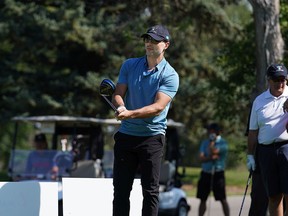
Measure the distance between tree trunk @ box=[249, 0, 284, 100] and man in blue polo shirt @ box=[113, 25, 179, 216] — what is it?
15.6 ft

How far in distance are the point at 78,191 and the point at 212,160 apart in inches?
249

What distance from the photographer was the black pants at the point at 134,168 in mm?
7641

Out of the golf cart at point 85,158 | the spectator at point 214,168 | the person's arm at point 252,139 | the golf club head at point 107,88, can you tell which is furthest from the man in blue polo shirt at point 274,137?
the golf cart at point 85,158

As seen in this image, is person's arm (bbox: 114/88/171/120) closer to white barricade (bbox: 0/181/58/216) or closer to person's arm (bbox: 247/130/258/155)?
white barricade (bbox: 0/181/58/216)

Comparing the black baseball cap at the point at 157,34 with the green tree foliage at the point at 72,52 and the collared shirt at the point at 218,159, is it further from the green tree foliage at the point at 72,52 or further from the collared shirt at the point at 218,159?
the green tree foliage at the point at 72,52

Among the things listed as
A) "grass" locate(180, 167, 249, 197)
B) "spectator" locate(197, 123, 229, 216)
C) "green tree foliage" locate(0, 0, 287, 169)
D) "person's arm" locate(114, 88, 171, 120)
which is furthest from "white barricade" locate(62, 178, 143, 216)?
"grass" locate(180, 167, 249, 197)

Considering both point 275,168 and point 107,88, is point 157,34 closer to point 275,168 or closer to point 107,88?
point 107,88

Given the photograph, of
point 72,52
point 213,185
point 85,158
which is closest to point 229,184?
point 72,52

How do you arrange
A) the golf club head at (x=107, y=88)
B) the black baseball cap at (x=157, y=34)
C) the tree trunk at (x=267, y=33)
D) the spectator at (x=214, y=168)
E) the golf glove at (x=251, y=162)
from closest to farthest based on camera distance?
1. the golf club head at (x=107, y=88)
2. the black baseball cap at (x=157, y=34)
3. the golf glove at (x=251, y=162)
4. the tree trunk at (x=267, y=33)
5. the spectator at (x=214, y=168)

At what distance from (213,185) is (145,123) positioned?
7149 millimetres

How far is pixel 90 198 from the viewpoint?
841 cm

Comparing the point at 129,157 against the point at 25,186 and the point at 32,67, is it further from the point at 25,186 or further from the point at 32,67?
the point at 32,67

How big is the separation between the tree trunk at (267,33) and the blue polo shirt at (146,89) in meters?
4.80

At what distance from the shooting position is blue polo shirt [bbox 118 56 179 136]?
300 inches
